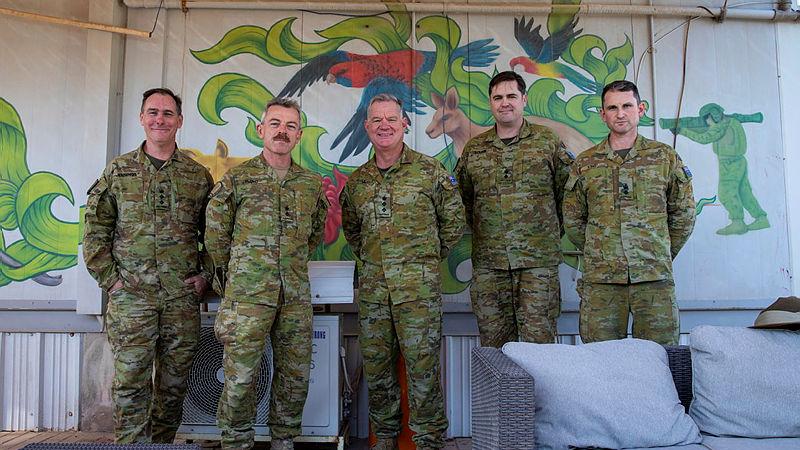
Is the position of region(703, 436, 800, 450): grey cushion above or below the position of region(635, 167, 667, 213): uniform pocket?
below

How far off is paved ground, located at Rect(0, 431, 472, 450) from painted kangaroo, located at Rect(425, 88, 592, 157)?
210 cm

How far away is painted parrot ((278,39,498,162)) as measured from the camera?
15.1 feet

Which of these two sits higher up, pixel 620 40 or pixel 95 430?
pixel 620 40

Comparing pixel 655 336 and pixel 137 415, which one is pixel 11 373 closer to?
pixel 137 415

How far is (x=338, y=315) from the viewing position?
150 inches

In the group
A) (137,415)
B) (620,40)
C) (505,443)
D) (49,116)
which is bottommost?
(137,415)

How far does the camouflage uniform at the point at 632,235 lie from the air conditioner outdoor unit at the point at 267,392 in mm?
1525

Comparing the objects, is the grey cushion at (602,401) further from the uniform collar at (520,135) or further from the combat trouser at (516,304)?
the uniform collar at (520,135)

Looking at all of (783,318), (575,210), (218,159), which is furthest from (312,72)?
(783,318)

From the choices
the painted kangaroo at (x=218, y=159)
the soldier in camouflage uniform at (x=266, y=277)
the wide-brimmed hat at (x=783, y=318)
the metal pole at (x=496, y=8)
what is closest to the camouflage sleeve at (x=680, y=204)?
the wide-brimmed hat at (x=783, y=318)

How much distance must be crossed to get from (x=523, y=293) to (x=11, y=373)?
12.0 feet

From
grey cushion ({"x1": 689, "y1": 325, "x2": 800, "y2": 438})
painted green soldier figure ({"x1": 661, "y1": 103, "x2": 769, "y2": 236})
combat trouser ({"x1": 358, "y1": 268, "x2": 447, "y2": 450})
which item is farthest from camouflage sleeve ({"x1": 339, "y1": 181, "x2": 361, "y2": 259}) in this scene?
painted green soldier figure ({"x1": 661, "y1": 103, "x2": 769, "y2": 236})

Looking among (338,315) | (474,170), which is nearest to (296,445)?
(338,315)

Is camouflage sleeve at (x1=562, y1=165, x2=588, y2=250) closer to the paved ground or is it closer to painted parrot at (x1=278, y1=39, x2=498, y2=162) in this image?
painted parrot at (x1=278, y1=39, x2=498, y2=162)
